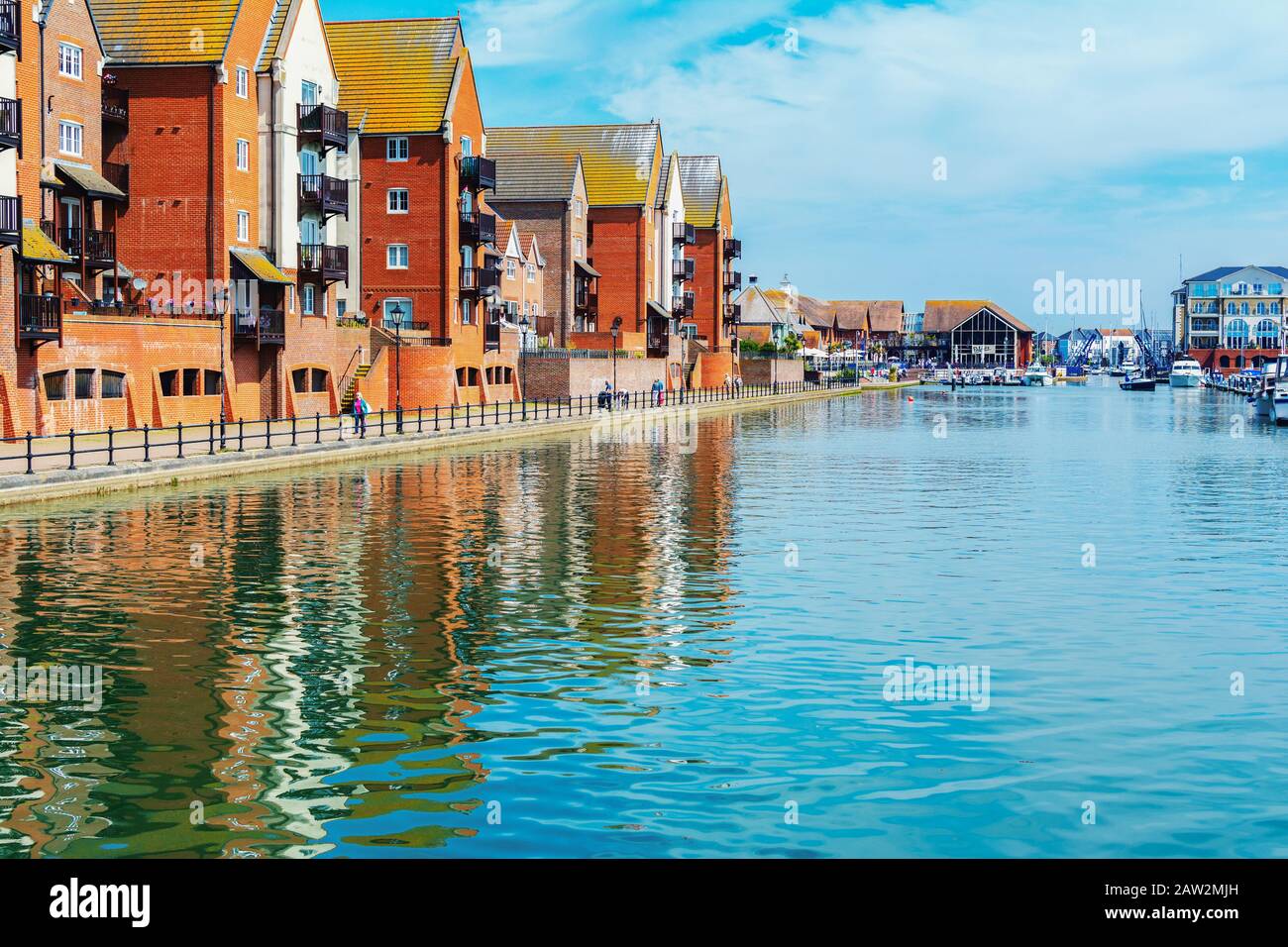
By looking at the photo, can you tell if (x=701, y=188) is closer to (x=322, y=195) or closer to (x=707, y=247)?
(x=707, y=247)

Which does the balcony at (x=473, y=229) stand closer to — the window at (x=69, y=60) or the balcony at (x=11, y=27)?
the window at (x=69, y=60)

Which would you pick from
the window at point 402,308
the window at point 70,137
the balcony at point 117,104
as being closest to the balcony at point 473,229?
the window at point 402,308

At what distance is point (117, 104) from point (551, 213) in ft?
173

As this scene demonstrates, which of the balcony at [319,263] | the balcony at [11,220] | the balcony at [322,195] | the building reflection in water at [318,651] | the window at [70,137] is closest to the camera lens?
the building reflection in water at [318,651]

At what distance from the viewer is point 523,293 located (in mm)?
105625

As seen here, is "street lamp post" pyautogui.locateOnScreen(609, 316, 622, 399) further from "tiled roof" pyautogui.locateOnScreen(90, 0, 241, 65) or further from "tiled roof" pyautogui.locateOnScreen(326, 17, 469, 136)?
"tiled roof" pyautogui.locateOnScreen(90, 0, 241, 65)

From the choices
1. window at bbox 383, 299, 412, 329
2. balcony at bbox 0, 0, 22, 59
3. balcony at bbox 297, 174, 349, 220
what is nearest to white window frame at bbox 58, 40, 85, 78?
balcony at bbox 0, 0, 22, 59

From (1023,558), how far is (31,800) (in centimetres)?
1900

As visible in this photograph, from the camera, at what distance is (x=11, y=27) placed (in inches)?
1786

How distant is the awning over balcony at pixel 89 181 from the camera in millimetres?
56750

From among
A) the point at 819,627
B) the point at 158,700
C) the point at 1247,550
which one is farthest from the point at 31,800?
the point at 1247,550

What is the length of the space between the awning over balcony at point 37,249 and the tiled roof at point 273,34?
20434 mm

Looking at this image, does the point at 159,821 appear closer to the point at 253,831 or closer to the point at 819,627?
the point at 253,831
